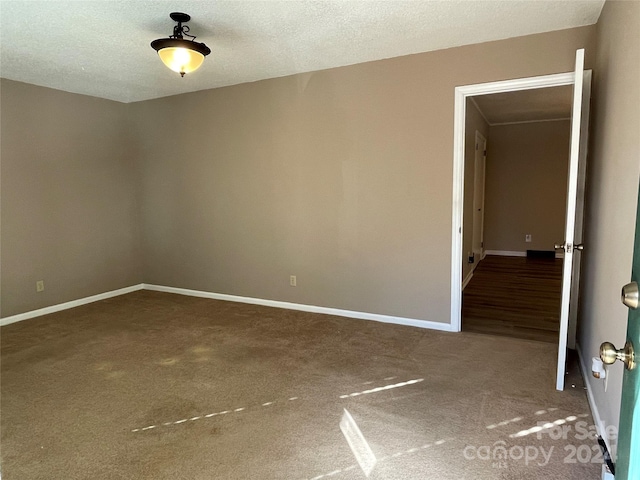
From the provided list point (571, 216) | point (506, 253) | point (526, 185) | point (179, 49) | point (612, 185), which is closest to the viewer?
point (612, 185)

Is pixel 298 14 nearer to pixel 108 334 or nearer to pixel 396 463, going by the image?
pixel 396 463

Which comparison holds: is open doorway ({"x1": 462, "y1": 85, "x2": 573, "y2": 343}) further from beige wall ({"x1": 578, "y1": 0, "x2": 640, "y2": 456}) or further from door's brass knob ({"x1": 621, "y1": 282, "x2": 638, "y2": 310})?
door's brass knob ({"x1": 621, "y1": 282, "x2": 638, "y2": 310})

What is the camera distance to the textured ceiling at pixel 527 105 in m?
4.80

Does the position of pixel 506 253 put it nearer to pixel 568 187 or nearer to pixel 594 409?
pixel 568 187

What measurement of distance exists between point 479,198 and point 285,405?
5565 millimetres

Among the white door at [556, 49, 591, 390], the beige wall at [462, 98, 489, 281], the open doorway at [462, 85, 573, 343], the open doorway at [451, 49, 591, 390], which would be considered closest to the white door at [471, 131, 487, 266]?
the open doorway at [462, 85, 573, 343]

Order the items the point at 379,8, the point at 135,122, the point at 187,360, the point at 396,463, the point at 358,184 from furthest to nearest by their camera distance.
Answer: the point at 135,122 → the point at 358,184 → the point at 187,360 → the point at 379,8 → the point at 396,463

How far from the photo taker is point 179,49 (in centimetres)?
265

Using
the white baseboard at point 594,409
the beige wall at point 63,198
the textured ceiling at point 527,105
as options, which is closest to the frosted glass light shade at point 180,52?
the beige wall at point 63,198

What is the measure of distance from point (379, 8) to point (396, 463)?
2.64 m

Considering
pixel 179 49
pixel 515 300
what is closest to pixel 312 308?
pixel 515 300

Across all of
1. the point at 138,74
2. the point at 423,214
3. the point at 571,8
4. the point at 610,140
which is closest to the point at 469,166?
the point at 423,214

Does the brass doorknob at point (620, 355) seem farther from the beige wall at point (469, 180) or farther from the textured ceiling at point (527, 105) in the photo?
the beige wall at point (469, 180)

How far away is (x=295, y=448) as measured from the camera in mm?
1986
